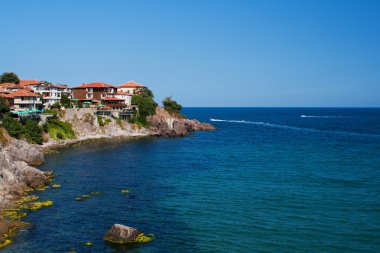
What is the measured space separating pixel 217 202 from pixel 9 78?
11268cm

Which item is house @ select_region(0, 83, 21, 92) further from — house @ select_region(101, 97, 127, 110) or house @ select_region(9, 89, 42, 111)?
house @ select_region(101, 97, 127, 110)

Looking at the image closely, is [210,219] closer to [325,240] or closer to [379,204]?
[325,240]

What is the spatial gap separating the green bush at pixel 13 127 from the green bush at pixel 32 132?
166 centimetres

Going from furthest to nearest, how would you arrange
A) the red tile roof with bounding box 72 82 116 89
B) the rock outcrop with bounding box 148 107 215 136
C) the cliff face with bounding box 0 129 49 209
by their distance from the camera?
the red tile roof with bounding box 72 82 116 89
the rock outcrop with bounding box 148 107 215 136
the cliff face with bounding box 0 129 49 209

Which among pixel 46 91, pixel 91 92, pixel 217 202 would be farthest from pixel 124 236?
pixel 91 92

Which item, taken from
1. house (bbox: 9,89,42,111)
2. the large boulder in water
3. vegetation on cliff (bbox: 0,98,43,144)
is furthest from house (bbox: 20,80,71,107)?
the large boulder in water

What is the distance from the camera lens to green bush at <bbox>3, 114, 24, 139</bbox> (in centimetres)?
8500

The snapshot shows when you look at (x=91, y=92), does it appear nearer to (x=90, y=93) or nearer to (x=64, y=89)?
(x=90, y=93)

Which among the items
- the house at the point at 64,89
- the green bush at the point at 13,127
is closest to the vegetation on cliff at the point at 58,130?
the green bush at the point at 13,127

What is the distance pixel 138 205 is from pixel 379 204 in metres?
31.2

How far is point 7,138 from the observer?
8119 cm

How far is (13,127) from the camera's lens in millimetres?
85688

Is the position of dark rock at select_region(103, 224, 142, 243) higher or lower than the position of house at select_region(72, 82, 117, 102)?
lower

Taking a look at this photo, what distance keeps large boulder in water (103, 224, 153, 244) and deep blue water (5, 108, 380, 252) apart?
119cm
